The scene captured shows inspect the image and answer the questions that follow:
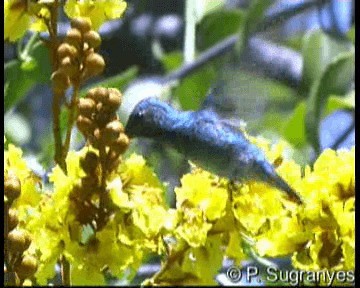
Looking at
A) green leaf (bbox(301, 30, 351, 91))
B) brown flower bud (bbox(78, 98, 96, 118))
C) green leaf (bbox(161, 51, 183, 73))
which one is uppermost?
brown flower bud (bbox(78, 98, 96, 118))

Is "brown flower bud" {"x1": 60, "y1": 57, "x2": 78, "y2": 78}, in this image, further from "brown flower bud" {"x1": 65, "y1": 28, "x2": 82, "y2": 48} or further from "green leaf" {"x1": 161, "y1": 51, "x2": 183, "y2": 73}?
"green leaf" {"x1": 161, "y1": 51, "x2": 183, "y2": 73}

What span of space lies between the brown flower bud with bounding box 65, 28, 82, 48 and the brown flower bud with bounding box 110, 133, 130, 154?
0.23 ft

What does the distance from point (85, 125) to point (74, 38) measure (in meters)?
0.06

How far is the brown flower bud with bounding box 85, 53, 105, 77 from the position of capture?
2.71 ft

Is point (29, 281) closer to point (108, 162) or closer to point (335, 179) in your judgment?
point (108, 162)

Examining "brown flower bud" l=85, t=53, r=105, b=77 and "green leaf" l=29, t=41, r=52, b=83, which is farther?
"green leaf" l=29, t=41, r=52, b=83

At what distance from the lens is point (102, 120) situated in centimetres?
82

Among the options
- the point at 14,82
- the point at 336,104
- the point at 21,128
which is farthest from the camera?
the point at 21,128

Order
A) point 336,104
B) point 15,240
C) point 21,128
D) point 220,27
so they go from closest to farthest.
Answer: point 15,240 < point 336,104 < point 220,27 < point 21,128

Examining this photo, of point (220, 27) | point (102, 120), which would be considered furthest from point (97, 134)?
point (220, 27)

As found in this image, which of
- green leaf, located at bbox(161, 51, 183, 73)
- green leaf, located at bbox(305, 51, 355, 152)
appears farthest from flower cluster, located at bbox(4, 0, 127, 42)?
green leaf, located at bbox(161, 51, 183, 73)

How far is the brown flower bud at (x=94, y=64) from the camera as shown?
825mm

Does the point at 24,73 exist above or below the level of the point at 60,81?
below

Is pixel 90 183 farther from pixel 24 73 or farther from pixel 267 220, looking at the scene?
pixel 24 73
